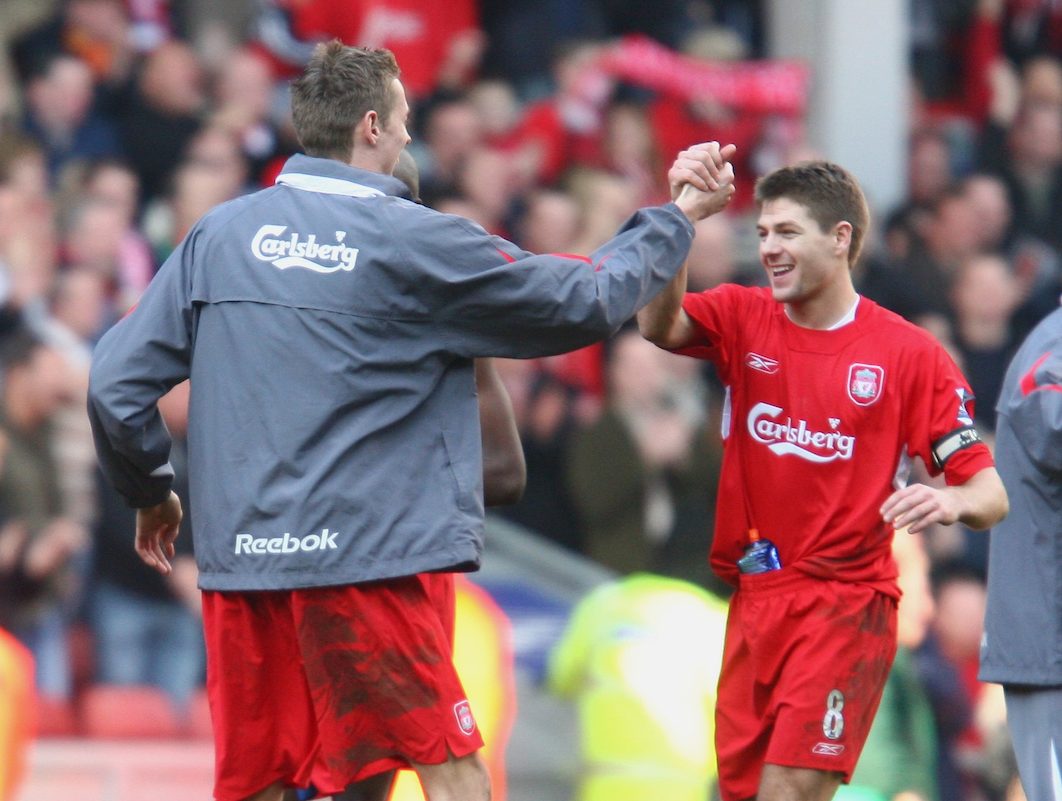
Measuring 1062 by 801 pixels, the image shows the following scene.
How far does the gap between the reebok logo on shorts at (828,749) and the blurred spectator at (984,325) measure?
494 cm

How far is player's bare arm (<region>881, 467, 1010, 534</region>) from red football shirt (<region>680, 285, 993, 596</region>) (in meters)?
0.12

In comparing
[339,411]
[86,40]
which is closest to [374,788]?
[339,411]

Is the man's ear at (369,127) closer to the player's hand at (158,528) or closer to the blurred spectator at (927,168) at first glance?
the player's hand at (158,528)

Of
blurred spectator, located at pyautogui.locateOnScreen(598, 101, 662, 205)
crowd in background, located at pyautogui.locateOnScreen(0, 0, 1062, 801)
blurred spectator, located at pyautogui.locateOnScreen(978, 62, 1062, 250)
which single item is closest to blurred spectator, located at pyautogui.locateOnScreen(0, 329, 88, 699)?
crowd in background, located at pyautogui.locateOnScreen(0, 0, 1062, 801)

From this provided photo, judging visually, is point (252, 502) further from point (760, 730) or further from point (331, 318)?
point (760, 730)

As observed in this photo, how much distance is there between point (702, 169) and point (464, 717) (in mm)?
1486

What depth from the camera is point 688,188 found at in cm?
522

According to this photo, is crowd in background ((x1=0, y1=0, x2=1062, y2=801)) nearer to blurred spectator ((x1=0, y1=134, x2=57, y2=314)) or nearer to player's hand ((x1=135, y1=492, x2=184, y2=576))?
blurred spectator ((x1=0, y1=134, x2=57, y2=314))

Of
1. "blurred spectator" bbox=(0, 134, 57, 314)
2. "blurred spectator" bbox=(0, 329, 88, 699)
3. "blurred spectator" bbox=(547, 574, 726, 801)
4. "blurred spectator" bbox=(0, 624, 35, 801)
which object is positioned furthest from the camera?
"blurred spectator" bbox=(0, 134, 57, 314)

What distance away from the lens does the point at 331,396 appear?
4859 mm

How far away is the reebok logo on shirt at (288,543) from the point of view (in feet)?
15.8

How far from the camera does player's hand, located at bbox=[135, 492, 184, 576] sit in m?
5.36

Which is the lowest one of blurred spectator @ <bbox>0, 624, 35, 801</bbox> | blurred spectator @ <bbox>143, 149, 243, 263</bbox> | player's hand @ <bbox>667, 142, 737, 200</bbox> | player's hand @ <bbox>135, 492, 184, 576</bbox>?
blurred spectator @ <bbox>0, 624, 35, 801</bbox>

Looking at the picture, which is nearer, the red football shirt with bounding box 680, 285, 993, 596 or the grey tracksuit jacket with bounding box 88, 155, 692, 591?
the grey tracksuit jacket with bounding box 88, 155, 692, 591
